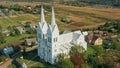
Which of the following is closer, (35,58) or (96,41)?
(35,58)

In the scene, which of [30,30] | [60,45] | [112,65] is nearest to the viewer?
[112,65]

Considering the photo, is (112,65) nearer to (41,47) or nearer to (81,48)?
(81,48)

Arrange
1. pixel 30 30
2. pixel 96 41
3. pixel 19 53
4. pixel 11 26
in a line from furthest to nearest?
pixel 11 26 → pixel 30 30 → pixel 96 41 → pixel 19 53

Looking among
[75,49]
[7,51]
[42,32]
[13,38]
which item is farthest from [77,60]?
[13,38]

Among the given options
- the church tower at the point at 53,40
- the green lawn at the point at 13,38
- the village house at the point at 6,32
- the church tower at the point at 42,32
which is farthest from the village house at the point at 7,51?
the village house at the point at 6,32

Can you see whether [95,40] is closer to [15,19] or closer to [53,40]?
[53,40]

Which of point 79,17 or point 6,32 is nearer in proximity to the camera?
point 6,32

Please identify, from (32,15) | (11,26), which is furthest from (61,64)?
(32,15)

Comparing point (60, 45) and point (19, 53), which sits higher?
point (60, 45)
